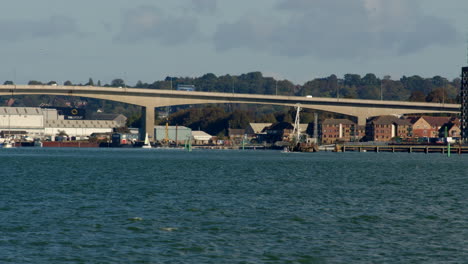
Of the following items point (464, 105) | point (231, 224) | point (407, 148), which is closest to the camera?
point (231, 224)

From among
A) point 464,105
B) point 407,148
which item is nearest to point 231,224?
point 407,148

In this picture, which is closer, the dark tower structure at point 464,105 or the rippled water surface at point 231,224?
the rippled water surface at point 231,224

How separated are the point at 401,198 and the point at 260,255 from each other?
22.6 m

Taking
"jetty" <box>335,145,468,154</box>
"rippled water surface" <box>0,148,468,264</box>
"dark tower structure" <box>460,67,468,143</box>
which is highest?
"dark tower structure" <box>460,67,468,143</box>

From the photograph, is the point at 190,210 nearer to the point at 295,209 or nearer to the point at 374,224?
the point at 295,209

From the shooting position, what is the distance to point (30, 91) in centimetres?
18875

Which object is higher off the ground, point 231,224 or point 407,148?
point 407,148

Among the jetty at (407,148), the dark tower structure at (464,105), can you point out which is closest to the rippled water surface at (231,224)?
the jetty at (407,148)

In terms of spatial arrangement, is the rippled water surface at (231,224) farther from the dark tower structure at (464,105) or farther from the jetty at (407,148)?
the dark tower structure at (464,105)

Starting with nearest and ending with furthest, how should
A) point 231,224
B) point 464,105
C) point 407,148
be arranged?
1. point 231,224
2. point 407,148
3. point 464,105

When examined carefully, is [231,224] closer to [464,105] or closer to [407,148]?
[407,148]

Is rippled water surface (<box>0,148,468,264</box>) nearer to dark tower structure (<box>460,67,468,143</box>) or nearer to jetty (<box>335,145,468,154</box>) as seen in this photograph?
jetty (<box>335,145,468,154</box>)

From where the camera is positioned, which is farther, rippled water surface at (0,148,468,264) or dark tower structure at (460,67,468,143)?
dark tower structure at (460,67,468,143)

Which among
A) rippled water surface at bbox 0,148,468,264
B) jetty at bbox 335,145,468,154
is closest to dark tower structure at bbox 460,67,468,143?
jetty at bbox 335,145,468,154
